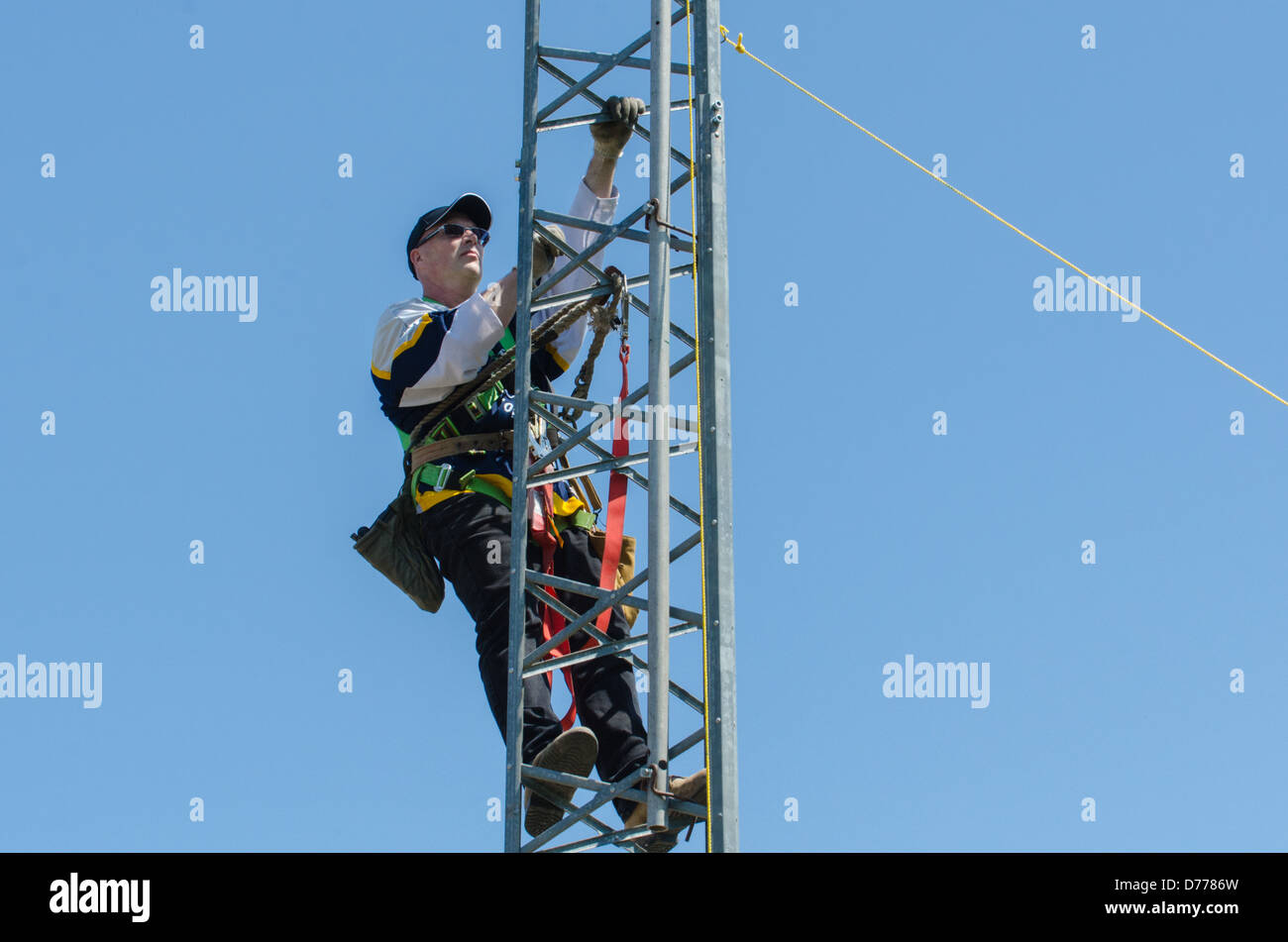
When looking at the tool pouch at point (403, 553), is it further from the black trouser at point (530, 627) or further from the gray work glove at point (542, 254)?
the gray work glove at point (542, 254)

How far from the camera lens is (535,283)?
821 centimetres

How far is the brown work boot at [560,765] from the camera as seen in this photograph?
294 inches

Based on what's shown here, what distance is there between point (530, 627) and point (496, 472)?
0.72 metres

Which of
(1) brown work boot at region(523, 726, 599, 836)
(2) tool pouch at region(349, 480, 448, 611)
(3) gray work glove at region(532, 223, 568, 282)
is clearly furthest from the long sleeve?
(1) brown work boot at region(523, 726, 599, 836)

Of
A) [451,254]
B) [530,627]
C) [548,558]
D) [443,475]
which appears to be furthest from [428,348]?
[530,627]

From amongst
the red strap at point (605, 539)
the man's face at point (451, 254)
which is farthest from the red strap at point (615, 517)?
the man's face at point (451, 254)

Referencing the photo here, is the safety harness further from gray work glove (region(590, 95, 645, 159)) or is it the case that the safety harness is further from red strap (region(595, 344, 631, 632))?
gray work glove (region(590, 95, 645, 159))

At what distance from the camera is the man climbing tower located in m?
7.79

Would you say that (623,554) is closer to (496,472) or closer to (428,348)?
(496,472)

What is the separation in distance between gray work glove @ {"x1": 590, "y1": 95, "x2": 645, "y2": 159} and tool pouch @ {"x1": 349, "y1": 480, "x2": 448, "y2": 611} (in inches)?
64.1

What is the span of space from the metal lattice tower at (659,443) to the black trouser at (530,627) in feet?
0.43
